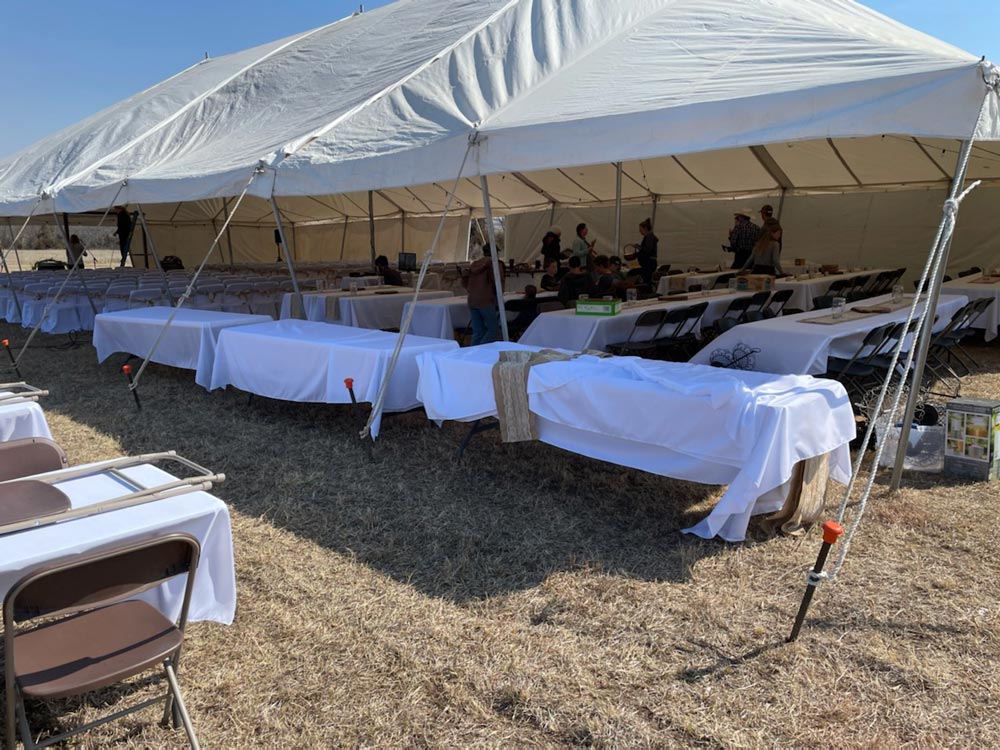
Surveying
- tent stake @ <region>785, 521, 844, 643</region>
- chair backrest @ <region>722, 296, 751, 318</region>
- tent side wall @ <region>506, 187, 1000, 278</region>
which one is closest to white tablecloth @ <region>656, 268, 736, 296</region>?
chair backrest @ <region>722, 296, 751, 318</region>

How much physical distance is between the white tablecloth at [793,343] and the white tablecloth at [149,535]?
12.3 ft

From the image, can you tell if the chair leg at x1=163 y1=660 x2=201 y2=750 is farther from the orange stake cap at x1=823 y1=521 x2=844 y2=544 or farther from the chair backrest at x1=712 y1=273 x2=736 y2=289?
the chair backrest at x1=712 y1=273 x2=736 y2=289

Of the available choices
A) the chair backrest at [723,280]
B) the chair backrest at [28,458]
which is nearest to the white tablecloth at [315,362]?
the chair backrest at [28,458]

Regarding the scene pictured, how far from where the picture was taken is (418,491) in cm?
389

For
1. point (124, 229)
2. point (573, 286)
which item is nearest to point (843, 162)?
point (573, 286)

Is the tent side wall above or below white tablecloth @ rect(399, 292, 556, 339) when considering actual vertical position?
above

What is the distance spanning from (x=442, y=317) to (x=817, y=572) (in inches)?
210

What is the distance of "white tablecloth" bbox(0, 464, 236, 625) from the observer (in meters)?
1.82

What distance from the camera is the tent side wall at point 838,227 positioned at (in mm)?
10422

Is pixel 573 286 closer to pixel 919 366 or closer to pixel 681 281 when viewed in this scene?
pixel 681 281

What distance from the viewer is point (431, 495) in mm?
3822

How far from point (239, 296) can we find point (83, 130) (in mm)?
4613

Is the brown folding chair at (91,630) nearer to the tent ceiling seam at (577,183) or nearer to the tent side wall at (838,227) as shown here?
the tent ceiling seam at (577,183)

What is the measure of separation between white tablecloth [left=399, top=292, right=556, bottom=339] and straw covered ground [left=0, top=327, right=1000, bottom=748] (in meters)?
3.19
